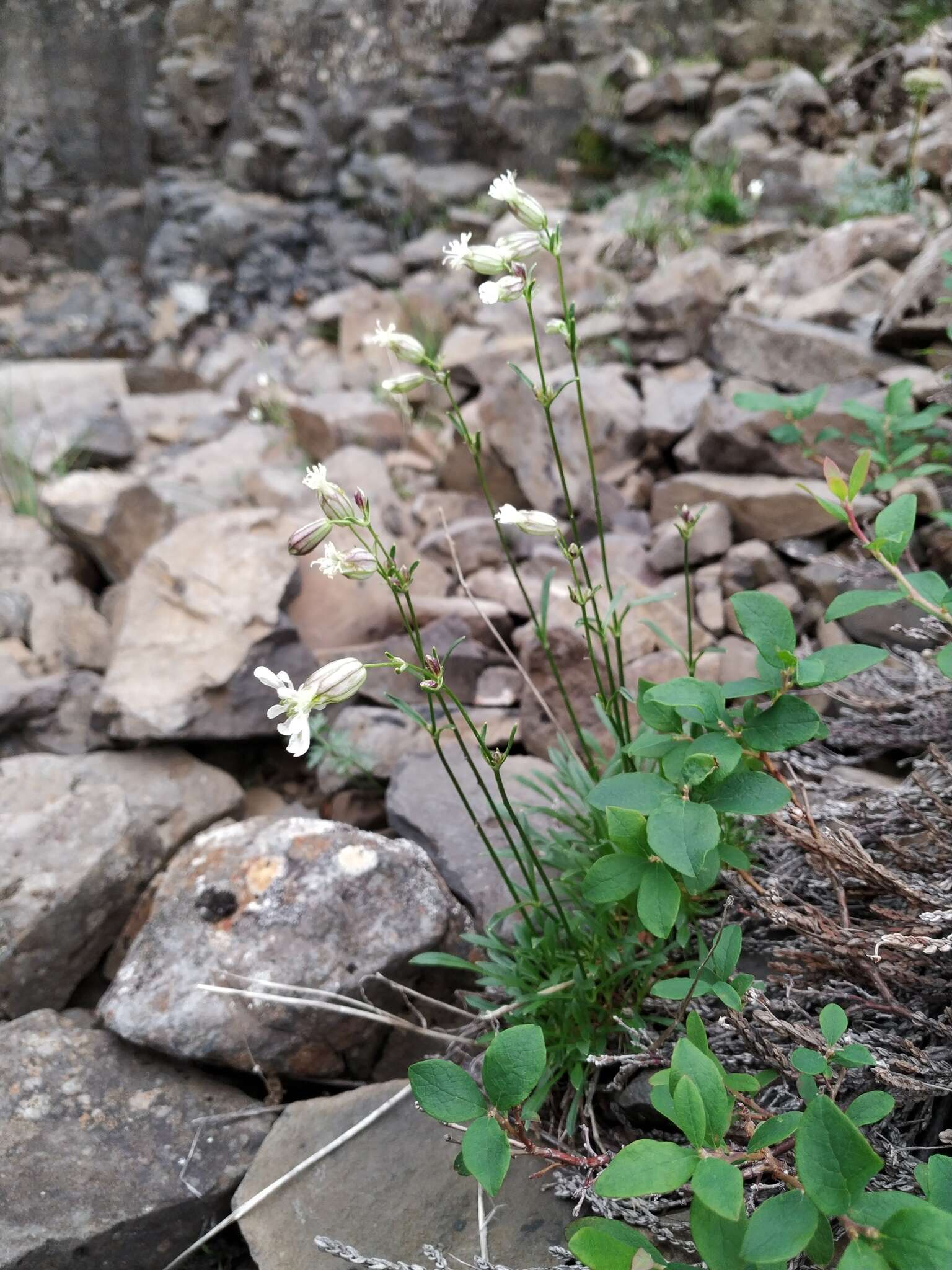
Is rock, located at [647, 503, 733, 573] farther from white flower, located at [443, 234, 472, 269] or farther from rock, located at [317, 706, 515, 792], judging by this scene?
white flower, located at [443, 234, 472, 269]

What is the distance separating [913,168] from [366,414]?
3309mm

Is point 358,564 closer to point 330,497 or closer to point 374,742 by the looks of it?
point 330,497

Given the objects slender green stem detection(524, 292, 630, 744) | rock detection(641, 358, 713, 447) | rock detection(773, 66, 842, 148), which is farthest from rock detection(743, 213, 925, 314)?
slender green stem detection(524, 292, 630, 744)

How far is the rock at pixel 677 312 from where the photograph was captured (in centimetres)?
442

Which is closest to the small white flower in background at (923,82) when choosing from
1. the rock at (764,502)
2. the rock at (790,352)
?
the rock at (790,352)

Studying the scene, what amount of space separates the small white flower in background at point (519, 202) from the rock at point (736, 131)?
5.95 metres

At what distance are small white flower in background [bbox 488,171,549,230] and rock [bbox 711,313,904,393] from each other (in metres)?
2.38

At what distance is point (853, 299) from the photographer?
13.1ft

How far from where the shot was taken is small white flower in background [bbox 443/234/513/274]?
1.51m

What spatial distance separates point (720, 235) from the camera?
18.9ft

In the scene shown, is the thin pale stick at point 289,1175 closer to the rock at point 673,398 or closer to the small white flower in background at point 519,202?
the small white flower in background at point 519,202

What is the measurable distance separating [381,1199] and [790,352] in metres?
3.37

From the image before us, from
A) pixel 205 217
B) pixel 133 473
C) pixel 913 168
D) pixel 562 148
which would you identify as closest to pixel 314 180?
pixel 205 217

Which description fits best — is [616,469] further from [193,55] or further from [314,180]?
[193,55]
